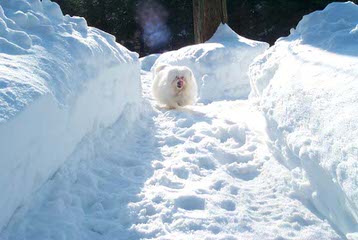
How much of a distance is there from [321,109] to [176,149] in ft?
6.77

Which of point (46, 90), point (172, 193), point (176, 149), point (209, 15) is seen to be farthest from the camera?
point (209, 15)

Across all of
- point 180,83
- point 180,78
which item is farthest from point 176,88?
point 180,78

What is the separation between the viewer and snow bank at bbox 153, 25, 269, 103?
9234mm

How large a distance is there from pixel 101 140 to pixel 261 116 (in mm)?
1987

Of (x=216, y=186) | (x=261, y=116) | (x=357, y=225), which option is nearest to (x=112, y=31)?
(x=261, y=116)

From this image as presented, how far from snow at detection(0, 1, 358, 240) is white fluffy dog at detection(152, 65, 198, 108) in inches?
44.3

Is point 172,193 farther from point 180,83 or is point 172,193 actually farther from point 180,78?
point 180,78

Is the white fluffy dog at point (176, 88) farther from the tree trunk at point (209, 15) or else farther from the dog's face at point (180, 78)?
the tree trunk at point (209, 15)

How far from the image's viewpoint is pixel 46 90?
380cm

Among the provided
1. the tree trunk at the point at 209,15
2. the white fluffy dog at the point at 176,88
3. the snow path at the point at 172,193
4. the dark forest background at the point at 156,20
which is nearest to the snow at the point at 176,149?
the snow path at the point at 172,193

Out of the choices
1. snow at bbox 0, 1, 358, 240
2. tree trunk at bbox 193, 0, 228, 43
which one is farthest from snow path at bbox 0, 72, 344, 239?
tree trunk at bbox 193, 0, 228, 43

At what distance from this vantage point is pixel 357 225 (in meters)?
3.32

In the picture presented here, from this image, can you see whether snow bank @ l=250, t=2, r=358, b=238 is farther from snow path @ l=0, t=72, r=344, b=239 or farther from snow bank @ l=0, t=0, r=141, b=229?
snow bank @ l=0, t=0, r=141, b=229

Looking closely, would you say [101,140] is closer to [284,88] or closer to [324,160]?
[284,88]
